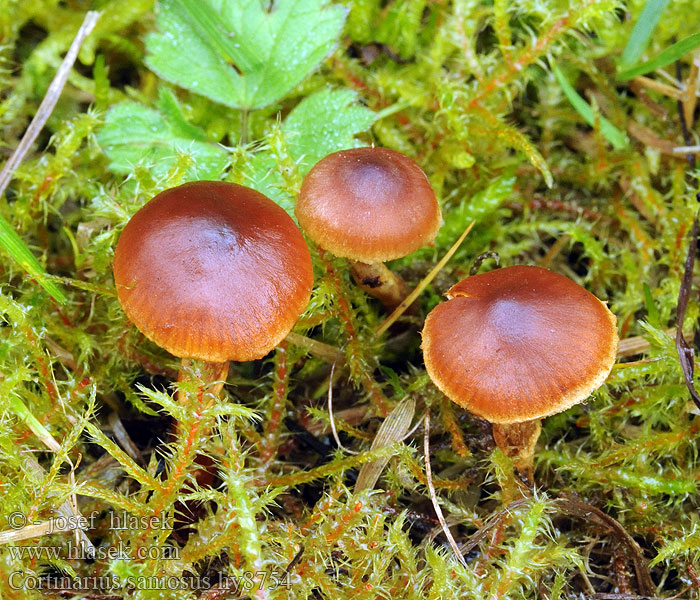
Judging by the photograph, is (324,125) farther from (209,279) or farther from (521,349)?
(521,349)

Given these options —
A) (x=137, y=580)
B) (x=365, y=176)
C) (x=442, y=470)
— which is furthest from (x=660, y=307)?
(x=137, y=580)

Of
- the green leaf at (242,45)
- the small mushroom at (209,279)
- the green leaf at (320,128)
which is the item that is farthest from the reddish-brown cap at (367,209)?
the green leaf at (242,45)

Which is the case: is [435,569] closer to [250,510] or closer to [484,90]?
[250,510]

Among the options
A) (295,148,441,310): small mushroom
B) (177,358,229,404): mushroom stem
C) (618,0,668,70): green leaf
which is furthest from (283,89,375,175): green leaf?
(618,0,668,70): green leaf

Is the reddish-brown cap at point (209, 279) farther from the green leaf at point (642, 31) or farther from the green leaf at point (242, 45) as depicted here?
the green leaf at point (642, 31)

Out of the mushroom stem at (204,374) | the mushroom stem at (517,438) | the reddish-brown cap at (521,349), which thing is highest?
the reddish-brown cap at (521,349)

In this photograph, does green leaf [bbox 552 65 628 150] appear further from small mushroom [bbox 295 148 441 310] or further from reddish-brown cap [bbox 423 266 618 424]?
reddish-brown cap [bbox 423 266 618 424]
